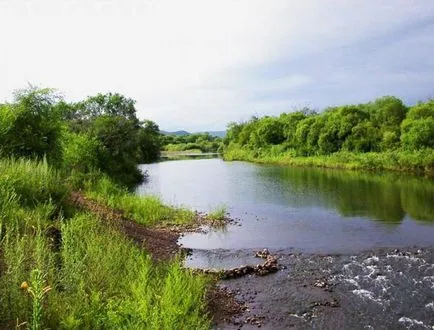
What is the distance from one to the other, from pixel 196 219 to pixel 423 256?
35.6 ft

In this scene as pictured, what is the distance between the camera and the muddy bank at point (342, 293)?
929 centimetres

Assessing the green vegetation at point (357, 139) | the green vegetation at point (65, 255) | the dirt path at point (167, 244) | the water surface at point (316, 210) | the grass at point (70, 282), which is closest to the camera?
the grass at point (70, 282)

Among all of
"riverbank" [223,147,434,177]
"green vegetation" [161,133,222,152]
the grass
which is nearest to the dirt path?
the grass

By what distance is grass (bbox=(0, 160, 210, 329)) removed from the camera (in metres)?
5.39

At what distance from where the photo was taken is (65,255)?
6785mm

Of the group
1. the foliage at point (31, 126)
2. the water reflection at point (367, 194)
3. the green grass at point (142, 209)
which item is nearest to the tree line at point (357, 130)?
the water reflection at point (367, 194)

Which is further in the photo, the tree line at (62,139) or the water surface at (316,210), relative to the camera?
the tree line at (62,139)

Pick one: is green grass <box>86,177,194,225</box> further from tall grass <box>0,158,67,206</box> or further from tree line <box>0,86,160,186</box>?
tall grass <box>0,158,67,206</box>

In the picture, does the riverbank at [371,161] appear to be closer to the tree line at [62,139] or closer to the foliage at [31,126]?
the tree line at [62,139]

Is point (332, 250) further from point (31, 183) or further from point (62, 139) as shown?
point (62, 139)

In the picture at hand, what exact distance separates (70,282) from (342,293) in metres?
7.40

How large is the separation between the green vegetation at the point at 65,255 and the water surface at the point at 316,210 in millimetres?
4263

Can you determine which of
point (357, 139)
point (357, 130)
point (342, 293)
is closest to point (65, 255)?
point (342, 293)

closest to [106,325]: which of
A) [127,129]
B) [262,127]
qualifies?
[127,129]
